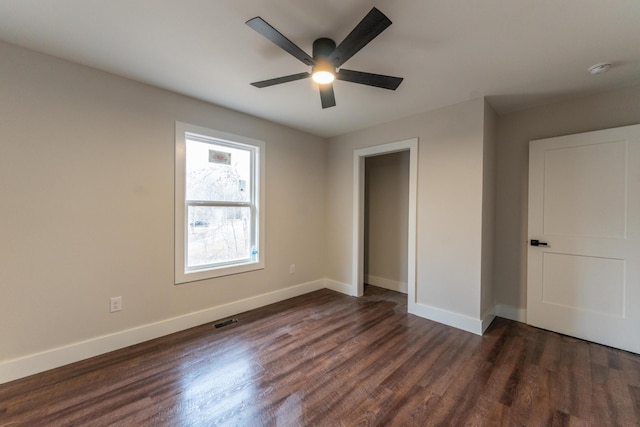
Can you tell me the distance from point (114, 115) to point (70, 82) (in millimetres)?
344

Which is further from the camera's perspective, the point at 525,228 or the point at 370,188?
the point at 370,188

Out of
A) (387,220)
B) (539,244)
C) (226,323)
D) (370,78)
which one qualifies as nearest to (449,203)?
(539,244)

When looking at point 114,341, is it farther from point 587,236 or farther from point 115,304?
point 587,236

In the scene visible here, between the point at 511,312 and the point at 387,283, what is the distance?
1.67 m

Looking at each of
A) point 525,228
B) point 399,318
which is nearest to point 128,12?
point 399,318

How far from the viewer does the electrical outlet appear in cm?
232

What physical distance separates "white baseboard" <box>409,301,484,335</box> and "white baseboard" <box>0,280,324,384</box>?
1.88 meters

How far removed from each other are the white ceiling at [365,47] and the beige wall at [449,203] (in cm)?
37

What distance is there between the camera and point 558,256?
8.88 feet

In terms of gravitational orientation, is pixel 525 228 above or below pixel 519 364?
above

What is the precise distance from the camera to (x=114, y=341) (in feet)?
7.57

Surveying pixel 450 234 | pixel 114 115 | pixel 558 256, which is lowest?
pixel 558 256

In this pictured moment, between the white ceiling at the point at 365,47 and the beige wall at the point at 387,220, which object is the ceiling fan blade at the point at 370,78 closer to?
the white ceiling at the point at 365,47

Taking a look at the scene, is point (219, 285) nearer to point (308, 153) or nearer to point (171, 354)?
point (171, 354)
